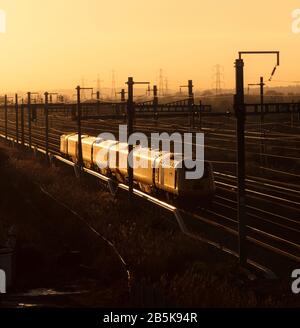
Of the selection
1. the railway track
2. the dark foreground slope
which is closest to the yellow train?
the railway track

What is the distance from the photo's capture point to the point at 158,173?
28844 mm

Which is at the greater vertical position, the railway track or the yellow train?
the yellow train

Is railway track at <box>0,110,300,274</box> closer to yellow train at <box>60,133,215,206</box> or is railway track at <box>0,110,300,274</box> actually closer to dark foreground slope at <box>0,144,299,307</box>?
yellow train at <box>60,133,215,206</box>

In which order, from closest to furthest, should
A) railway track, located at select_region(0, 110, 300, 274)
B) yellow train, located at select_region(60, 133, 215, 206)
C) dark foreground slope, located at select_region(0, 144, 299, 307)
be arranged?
dark foreground slope, located at select_region(0, 144, 299, 307)
railway track, located at select_region(0, 110, 300, 274)
yellow train, located at select_region(60, 133, 215, 206)

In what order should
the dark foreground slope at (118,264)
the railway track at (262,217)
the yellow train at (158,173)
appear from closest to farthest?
1. the dark foreground slope at (118,264)
2. the railway track at (262,217)
3. the yellow train at (158,173)

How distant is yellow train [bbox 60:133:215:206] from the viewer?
26609 millimetres

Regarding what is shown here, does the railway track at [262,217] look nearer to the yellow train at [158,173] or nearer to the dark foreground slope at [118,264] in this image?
the yellow train at [158,173]

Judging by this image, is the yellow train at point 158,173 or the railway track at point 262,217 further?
the yellow train at point 158,173

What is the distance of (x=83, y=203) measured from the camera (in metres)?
27.1

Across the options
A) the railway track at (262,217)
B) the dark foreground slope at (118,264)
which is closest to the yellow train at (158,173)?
the railway track at (262,217)

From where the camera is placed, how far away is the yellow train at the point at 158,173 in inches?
1048

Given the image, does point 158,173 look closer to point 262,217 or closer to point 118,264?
point 262,217

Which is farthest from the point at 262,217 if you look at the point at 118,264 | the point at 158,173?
the point at 118,264

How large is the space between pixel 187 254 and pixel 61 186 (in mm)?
16212
